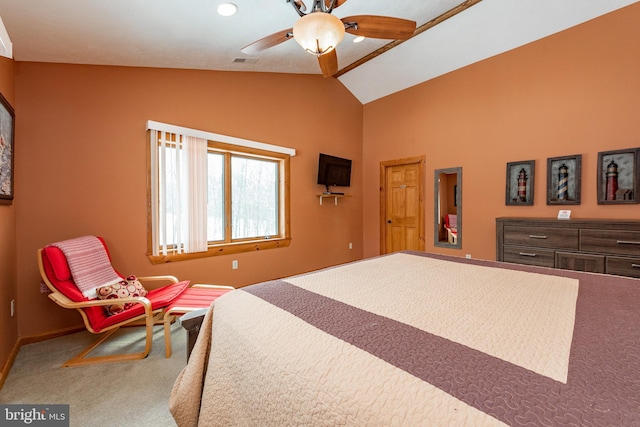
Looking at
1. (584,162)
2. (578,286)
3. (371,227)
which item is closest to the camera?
(578,286)

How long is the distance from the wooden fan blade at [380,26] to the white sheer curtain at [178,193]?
2121 millimetres

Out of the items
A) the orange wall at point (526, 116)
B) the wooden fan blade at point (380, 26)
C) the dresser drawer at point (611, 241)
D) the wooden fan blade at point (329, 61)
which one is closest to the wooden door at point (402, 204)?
the orange wall at point (526, 116)

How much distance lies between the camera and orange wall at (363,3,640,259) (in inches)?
114

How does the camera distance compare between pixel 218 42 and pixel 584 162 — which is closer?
pixel 218 42

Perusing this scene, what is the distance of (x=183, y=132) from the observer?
3.03 metres

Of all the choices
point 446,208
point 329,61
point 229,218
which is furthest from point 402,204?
point 329,61

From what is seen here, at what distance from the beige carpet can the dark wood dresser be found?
11.9 ft

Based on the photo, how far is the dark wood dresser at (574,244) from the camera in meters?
2.50

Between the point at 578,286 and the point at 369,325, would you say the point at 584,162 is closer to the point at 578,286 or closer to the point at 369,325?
the point at 578,286

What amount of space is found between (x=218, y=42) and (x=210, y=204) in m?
1.80

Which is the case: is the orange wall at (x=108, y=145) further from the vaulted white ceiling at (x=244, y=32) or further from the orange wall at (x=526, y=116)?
the orange wall at (x=526, y=116)

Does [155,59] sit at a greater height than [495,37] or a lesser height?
lesser

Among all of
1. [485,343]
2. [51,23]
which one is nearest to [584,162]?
[485,343]

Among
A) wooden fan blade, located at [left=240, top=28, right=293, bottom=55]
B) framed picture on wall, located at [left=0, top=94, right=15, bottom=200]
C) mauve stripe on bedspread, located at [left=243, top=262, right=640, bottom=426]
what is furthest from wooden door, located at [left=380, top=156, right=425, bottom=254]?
framed picture on wall, located at [left=0, top=94, right=15, bottom=200]
